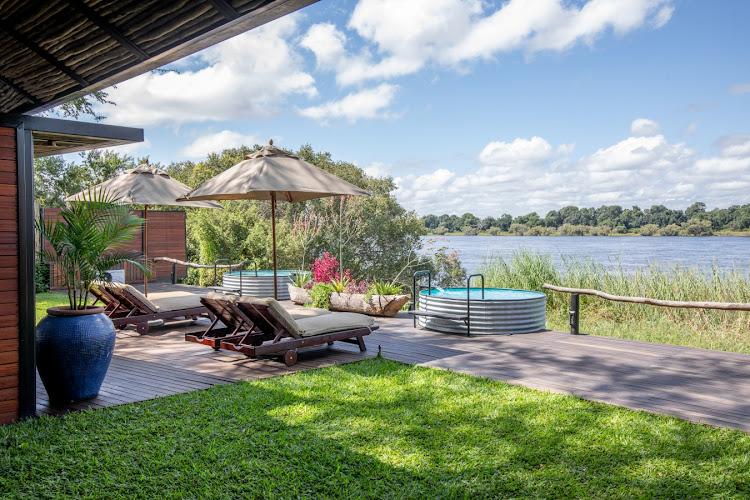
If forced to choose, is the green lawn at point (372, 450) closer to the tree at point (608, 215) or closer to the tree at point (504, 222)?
the tree at point (504, 222)

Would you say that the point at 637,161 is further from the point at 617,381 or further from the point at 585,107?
the point at 617,381

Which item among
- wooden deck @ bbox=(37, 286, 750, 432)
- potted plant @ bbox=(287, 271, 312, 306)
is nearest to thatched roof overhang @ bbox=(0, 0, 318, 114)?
wooden deck @ bbox=(37, 286, 750, 432)

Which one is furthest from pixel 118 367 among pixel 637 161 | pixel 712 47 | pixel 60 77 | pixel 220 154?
pixel 637 161

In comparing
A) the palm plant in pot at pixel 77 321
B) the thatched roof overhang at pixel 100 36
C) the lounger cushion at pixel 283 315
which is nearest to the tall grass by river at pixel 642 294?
the lounger cushion at pixel 283 315

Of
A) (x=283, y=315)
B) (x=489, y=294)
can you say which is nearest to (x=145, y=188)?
(x=283, y=315)

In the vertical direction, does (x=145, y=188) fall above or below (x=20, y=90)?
below

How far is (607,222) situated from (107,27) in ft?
69.6

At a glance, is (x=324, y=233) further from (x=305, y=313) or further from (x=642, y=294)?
(x=305, y=313)

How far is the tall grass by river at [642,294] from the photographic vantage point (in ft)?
26.5

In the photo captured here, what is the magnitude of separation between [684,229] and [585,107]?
16.5 metres

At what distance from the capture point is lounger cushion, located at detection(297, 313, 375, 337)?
20.2 ft

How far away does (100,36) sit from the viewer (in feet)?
12.8

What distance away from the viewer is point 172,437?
3754mm

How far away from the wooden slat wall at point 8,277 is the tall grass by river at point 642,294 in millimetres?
7048
